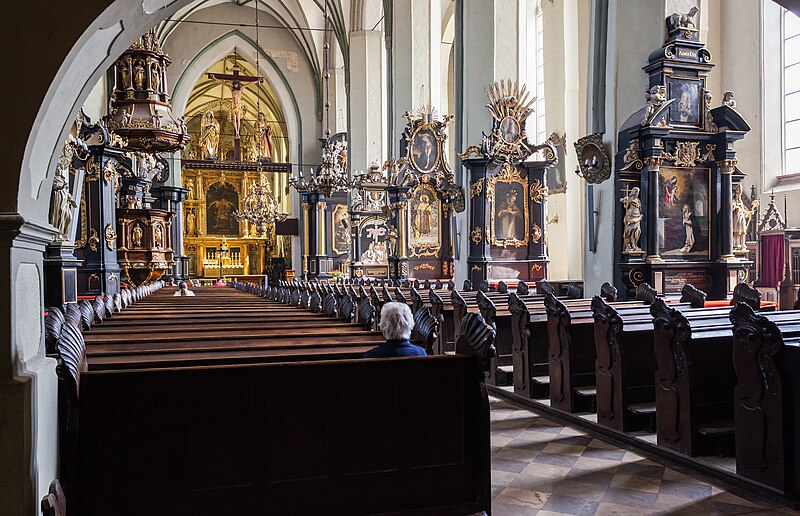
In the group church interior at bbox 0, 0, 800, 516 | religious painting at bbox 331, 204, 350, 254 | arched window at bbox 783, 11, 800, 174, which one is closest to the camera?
church interior at bbox 0, 0, 800, 516

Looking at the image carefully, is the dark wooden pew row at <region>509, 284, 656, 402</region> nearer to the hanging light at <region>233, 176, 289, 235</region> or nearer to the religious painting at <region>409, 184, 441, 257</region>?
the religious painting at <region>409, 184, 441, 257</region>

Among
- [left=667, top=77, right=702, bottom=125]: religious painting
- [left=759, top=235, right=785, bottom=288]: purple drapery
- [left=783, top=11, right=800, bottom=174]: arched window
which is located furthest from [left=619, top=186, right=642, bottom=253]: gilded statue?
[left=783, top=11, right=800, bottom=174]: arched window

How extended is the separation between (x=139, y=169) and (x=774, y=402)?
17895 mm

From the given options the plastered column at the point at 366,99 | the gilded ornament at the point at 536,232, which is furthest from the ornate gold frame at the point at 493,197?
the plastered column at the point at 366,99

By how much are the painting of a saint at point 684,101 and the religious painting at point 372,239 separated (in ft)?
37.7

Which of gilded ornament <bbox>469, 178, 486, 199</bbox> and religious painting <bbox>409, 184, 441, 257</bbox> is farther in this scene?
religious painting <bbox>409, 184, 441, 257</bbox>

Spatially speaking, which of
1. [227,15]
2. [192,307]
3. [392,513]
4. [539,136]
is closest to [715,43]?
[539,136]

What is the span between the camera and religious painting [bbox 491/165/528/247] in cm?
1362

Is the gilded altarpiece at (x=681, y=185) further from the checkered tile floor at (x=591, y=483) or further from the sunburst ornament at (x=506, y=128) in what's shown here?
the checkered tile floor at (x=591, y=483)

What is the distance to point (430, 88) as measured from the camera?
18.7 metres

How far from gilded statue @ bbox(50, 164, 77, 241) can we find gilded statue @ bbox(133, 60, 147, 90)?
1.55 metres

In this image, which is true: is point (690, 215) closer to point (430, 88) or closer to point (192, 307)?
point (192, 307)

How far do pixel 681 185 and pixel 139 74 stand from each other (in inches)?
305

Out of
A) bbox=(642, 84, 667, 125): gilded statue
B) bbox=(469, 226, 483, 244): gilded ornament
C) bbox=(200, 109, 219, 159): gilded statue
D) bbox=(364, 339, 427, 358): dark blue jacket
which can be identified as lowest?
bbox=(364, 339, 427, 358): dark blue jacket
